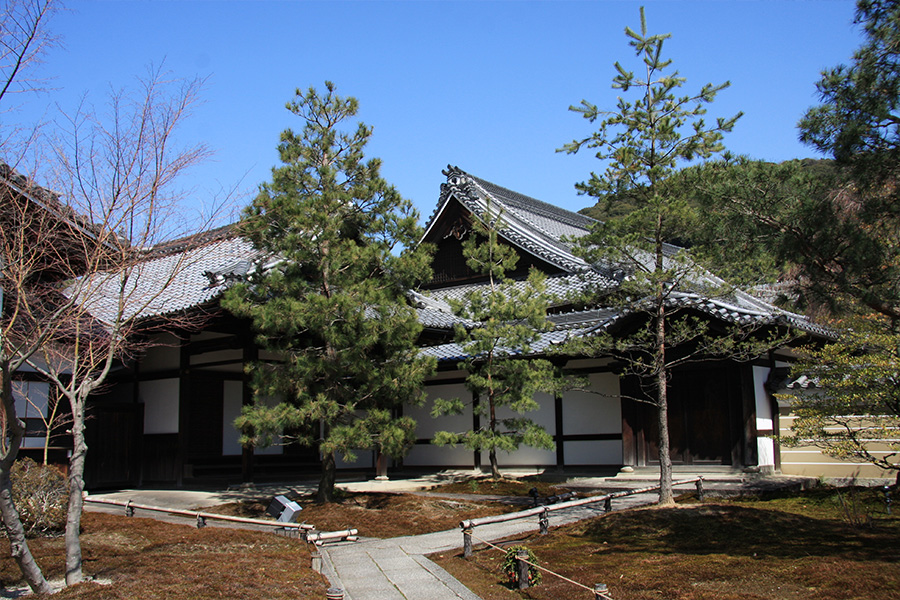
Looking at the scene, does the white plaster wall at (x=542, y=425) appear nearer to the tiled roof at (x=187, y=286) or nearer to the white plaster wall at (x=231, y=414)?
the white plaster wall at (x=231, y=414)

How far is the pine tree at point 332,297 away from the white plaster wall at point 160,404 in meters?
4.78

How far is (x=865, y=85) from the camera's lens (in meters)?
8.80

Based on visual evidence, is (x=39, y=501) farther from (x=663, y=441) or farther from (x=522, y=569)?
(x=663, y=441)

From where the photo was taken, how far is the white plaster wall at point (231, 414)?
719 inches

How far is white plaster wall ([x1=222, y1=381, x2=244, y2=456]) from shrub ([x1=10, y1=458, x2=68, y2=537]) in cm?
764

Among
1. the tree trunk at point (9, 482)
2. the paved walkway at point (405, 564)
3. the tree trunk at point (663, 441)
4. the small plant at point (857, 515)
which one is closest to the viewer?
the tree trunk at point (9, 482)

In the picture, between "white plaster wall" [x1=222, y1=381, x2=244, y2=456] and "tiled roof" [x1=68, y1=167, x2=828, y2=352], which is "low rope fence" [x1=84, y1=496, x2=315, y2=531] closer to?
"tiled roof" [x1=68, y1=167, x2=828, y2=352]

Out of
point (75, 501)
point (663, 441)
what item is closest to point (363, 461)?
point (663, 441)

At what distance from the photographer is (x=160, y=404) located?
17188mm

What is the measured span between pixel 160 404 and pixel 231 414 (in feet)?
6.04

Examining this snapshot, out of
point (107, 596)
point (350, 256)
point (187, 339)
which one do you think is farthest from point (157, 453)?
point (107, 596)

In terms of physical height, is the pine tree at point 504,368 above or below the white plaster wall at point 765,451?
above

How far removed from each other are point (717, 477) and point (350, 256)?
861cm

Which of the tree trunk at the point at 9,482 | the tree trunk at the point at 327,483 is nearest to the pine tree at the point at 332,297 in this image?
the tree trunk at the point at 327,483
